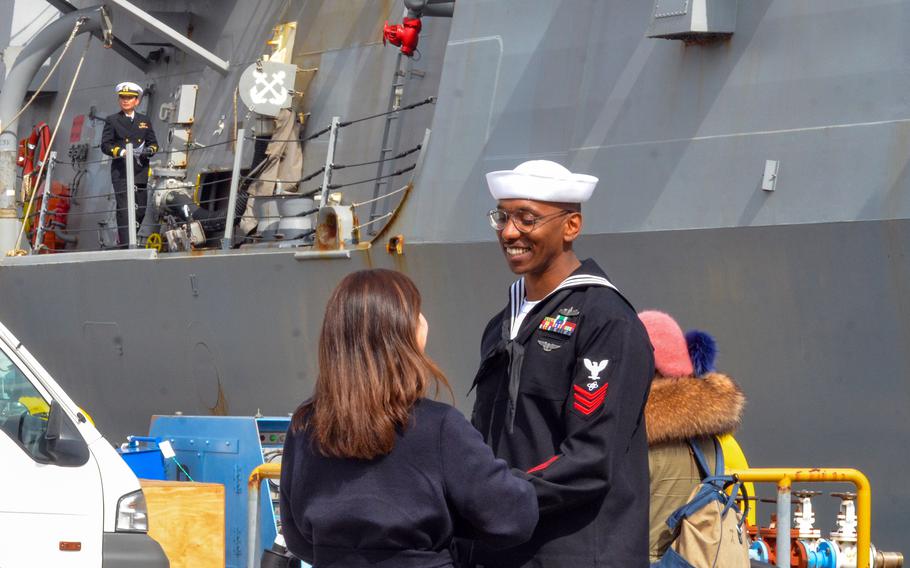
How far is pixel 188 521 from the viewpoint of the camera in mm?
6266

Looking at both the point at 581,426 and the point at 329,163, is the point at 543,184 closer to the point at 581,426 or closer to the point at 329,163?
the point at 581,426

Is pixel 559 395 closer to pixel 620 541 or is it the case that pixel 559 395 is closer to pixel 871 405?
pixel 620 541

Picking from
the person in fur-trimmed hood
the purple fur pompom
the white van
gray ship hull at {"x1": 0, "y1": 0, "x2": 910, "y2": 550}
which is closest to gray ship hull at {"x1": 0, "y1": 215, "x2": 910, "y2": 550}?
gray ship hull at {"x1": 0, "y1": 0, "x2": 910, "y2": 550}

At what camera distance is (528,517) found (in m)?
2.46

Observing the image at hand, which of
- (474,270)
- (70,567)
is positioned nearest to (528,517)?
(70,567)

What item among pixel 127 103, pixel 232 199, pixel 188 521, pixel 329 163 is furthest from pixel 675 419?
pixel 127 103

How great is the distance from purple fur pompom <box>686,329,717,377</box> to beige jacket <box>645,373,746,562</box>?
171mm

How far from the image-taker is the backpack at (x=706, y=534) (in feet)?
9.78

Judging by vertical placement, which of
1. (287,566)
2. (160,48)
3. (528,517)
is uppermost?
(160,48)

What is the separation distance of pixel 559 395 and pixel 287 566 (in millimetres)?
811

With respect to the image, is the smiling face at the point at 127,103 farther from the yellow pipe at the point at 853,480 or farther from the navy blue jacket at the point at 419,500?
the navy blue jacket at the point at 419,500

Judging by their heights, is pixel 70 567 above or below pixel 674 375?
below

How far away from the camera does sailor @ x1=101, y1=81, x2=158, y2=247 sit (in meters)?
11.1

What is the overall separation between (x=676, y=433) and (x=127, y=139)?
880 centimetres
